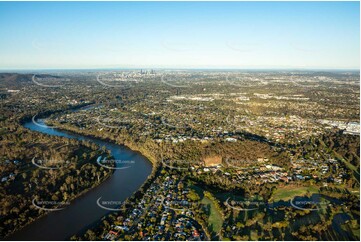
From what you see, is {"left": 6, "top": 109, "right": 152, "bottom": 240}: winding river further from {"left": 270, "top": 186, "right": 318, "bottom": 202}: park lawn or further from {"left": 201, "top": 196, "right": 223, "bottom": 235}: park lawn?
{"left": 270, "top": 186, "right": 318, "bottom": 202}: park lawn

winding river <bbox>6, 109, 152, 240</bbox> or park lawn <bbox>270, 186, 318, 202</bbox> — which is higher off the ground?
park lawn <bbox>270, 186, 318, 202</bbox>

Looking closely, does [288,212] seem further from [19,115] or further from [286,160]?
[19,115]

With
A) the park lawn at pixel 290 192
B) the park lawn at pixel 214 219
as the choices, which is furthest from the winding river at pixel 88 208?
the park lawn at pixel 290 192

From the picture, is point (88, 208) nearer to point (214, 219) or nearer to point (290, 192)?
point (214, 219)

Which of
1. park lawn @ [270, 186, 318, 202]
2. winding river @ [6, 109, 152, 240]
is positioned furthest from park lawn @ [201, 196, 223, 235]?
winding river @ [6, 109, 152, 240]

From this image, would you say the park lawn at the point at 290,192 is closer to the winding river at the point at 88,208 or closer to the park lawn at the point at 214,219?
the park lawn at the point at 214,219

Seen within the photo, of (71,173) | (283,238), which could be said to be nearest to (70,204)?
(71,173)

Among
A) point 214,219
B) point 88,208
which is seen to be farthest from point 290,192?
point 88,208
